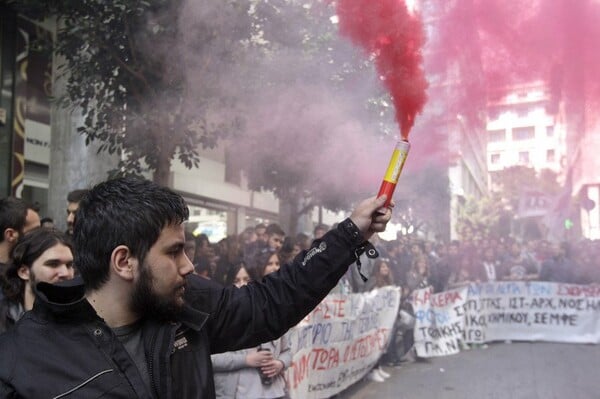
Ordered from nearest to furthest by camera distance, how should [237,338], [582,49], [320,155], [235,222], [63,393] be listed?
[63,393] → [237,338] → [582,49] → [320,155] → [235,222]

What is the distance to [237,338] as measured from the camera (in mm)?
1594

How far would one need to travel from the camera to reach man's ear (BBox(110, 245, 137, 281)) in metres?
1.33

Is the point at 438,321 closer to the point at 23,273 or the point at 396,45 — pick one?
the point at 396,45

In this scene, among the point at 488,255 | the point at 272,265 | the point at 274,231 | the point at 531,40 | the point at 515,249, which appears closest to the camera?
the point at 531,40

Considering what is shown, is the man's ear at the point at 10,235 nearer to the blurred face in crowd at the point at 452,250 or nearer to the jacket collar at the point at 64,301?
the jacket collar at the point at 64,301

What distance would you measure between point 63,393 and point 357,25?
207cm

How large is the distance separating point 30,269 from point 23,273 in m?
0.04

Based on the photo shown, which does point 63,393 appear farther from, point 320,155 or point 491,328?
point 491,328

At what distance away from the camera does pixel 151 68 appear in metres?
4.51

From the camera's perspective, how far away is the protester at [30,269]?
2.42 meters

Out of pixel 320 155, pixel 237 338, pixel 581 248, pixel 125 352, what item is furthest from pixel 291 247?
pixel 581 248

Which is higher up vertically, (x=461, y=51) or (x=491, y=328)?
(x=461, y=51)

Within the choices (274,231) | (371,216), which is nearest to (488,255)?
(274,231)

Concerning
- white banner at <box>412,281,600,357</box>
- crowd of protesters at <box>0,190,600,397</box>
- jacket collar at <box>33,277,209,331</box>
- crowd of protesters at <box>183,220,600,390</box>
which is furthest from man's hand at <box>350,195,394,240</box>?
white banner at <box>412,281,600,357</box>
